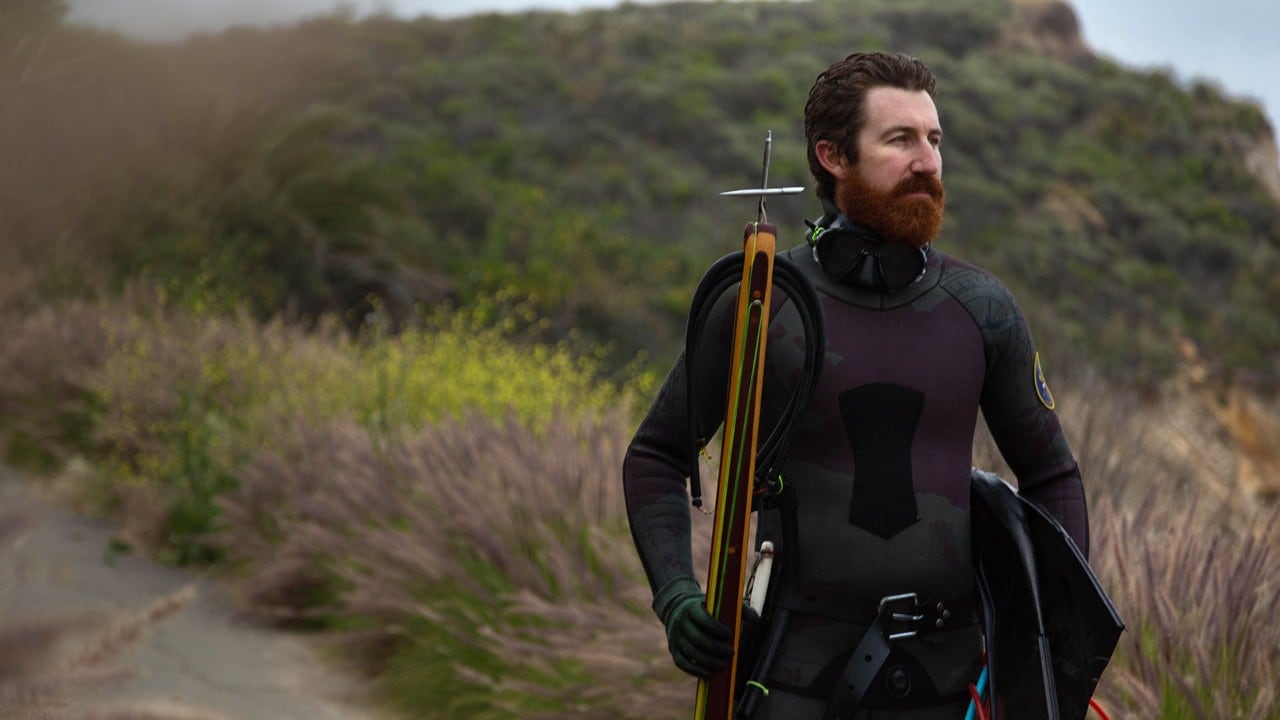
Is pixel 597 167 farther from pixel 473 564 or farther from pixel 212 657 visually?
pixel 473 564

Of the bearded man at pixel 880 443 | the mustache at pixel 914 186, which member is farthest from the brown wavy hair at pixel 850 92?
the mustache at pixel 914 186

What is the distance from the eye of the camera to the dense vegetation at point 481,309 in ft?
3.59

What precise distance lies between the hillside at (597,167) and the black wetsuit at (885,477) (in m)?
1.48

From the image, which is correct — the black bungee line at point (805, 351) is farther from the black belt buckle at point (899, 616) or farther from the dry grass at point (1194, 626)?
the dry grass at point (1194, 626)

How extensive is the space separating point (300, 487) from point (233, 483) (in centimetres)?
102

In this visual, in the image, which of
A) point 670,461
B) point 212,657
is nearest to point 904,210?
point 670,461

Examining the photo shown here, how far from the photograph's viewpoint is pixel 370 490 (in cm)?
662

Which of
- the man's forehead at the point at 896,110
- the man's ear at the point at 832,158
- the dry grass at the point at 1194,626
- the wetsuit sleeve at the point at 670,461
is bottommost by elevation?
the dry grass at the point at 1194,626

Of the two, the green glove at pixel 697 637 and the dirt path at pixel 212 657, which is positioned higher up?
the green glove at pixel 697 637

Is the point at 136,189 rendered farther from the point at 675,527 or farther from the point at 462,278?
the point at 462,278

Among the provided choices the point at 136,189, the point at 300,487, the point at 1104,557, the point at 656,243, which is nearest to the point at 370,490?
the point at 300,487

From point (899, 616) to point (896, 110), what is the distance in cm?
90

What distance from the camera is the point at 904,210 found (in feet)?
8.13

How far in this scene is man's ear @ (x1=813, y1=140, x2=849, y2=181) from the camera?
2582mm
